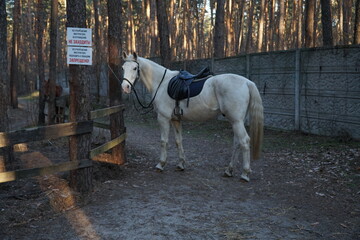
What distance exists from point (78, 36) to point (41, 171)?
2024mm

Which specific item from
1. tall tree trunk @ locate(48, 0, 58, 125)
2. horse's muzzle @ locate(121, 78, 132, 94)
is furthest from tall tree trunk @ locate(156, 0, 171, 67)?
horse's muzzle @ locate(121, 78, 132, 94)

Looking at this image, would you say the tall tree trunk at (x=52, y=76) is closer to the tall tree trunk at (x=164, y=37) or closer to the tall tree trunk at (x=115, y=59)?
the tall tree trunk at (x=164, y=37)

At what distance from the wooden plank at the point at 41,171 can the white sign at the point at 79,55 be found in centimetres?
150

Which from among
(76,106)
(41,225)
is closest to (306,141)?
(76,106)

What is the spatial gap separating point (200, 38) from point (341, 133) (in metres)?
35.3

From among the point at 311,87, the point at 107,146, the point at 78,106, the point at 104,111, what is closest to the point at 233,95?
the point at 104,111

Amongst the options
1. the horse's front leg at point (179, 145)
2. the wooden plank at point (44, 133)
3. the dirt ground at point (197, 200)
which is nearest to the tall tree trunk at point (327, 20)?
the dirt ground at point (197, 200)

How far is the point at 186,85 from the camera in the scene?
6.53m

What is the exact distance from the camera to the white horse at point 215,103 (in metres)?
6.07

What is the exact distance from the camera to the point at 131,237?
12.3 feet

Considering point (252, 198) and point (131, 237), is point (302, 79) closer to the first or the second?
point (252, 198)

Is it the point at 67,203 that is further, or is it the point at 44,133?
the point at 67,203

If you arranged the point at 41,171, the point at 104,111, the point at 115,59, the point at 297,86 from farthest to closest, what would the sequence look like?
the point at 297,86 < the point at 115,59 < the point at 104,111 < the point at 41,171

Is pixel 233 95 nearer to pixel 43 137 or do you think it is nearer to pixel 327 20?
pixel 43 137
